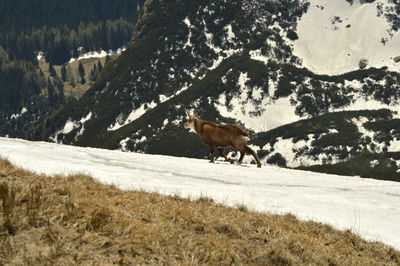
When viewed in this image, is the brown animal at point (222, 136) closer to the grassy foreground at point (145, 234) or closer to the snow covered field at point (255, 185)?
the snow covered field at point (255, 185)

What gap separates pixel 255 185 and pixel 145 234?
405 inches

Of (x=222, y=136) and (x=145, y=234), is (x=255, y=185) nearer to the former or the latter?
(x=222, y=136)

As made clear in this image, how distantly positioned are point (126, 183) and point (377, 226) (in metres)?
7.28

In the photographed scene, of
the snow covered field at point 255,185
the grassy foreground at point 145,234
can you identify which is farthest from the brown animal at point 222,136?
the grassy foreground at point 145,234

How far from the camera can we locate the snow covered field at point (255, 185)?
50.7ft

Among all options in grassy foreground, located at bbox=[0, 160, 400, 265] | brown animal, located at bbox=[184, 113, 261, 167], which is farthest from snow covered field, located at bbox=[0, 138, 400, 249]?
grassy foreground, located at bbox=[0, 160, 400, 265]

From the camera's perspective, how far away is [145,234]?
31.3 ft

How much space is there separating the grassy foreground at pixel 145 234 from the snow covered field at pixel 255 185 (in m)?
2.08

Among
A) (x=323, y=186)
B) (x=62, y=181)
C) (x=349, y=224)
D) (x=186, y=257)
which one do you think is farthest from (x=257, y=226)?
(x=323, y=186)

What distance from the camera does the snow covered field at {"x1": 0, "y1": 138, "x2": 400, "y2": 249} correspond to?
1545cm

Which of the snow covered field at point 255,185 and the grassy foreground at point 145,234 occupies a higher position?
the snow covered field at point 255,185

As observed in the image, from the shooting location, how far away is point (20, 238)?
8.92 metres

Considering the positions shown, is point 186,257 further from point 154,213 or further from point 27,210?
point 27,210

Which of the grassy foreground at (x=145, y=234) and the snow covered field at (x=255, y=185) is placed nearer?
the grassy foreground at (x=145, y=234)
